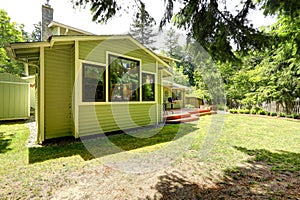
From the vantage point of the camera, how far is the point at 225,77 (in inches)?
822

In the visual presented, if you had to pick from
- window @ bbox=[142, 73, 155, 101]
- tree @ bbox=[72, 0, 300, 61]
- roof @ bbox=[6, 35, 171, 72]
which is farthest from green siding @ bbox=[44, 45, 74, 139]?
window @ bbox=[142, 73, 155, 101]

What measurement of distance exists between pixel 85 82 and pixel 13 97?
221 inches

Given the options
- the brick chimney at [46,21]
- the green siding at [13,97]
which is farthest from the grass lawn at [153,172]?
the brick chimney at [46,21]

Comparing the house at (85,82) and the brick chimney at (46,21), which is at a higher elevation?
the brick chimney at (46,21)

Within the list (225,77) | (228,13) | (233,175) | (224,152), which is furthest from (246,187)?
(225,77)

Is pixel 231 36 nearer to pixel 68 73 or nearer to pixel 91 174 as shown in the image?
pixel 91 174

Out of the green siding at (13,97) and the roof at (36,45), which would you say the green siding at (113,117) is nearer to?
Answer: the roof at (36,45)

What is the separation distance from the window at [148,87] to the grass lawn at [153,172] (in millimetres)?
2882

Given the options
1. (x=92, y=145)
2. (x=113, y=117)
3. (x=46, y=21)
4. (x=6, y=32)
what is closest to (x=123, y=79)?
(x=113, y=117)

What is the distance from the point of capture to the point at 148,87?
8.09 metres

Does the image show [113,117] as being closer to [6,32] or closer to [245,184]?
[245,184]

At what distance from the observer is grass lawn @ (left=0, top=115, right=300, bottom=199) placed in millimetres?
2570

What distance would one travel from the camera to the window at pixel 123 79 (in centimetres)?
653

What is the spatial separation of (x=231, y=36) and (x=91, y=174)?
3610mm
